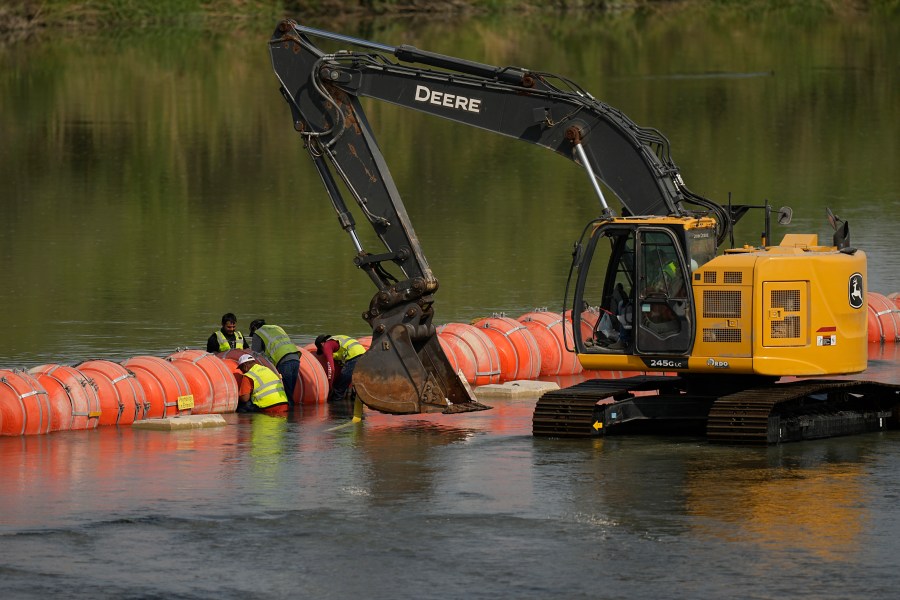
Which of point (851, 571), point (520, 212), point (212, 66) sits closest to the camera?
point (851, 571)

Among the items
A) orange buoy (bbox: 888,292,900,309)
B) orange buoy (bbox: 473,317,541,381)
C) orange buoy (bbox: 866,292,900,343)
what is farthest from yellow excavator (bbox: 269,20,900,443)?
orange buoy (bbox: 888,292,900,309)

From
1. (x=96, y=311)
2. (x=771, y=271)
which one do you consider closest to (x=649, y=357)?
(x=771, y=271)

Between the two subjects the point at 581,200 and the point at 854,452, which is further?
the point at 581,200

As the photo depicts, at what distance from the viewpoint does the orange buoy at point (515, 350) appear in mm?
29062

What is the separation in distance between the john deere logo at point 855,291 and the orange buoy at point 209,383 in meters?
8.06

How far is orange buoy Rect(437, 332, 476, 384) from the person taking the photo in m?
28.5

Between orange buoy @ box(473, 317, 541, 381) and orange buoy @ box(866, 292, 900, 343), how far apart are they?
252 inches

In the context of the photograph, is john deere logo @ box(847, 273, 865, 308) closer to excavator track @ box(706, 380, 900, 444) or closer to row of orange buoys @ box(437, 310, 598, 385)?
excavator track @ box(706, 380, 900, 444)

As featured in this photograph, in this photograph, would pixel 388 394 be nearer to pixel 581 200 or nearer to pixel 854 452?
pixel 854 452

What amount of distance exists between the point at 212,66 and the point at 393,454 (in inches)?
2718

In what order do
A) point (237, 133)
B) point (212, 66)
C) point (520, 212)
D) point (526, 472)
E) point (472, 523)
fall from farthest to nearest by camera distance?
point (212, 66) → point (237, 133) → point (520, 212) → point (526, 472) → point (472, 523)

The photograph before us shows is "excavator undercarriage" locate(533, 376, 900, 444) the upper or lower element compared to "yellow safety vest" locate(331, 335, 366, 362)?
lower

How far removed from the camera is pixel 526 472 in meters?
22.1

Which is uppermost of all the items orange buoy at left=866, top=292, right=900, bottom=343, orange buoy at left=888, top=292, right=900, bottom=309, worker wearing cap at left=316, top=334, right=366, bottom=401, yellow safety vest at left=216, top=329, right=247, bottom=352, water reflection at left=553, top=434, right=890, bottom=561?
orange buoy at left=888, top=292, right=900, bottom=309
